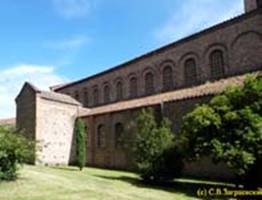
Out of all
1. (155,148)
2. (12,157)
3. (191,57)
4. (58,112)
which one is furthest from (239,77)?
(58,112)

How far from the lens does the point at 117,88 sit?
3472cm

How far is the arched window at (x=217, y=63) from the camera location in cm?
2537

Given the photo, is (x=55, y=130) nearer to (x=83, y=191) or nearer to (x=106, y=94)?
(x=106, y=94)

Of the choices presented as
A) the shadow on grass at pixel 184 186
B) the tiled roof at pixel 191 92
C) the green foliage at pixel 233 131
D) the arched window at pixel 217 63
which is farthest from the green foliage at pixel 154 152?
the arched window at pixel 217 63

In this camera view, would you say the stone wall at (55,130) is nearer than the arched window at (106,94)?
Yes

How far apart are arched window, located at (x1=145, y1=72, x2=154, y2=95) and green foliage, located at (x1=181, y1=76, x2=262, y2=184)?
1434 cm

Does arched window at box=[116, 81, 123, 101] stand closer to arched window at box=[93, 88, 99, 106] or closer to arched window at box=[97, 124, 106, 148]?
arched window at box=[93, 88, 99, 106]

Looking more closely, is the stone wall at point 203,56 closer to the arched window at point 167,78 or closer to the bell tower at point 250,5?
the arched window at point 167,78

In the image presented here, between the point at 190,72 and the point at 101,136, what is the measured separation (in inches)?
392

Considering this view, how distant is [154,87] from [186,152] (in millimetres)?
14502

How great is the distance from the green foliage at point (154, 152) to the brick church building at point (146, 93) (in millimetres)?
3016

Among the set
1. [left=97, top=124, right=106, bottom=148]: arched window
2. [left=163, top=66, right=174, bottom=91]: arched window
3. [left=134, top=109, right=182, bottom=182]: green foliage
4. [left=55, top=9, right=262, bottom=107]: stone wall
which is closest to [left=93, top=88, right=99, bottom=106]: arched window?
[left=55, top=9, right=262, bottom=107]: stone wall

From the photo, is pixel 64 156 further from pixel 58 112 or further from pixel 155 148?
pixel 155 148

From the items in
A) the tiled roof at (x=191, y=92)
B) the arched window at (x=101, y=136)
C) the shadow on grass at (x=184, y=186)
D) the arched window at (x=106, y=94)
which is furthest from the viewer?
the arched window at (x=106, y=94)
